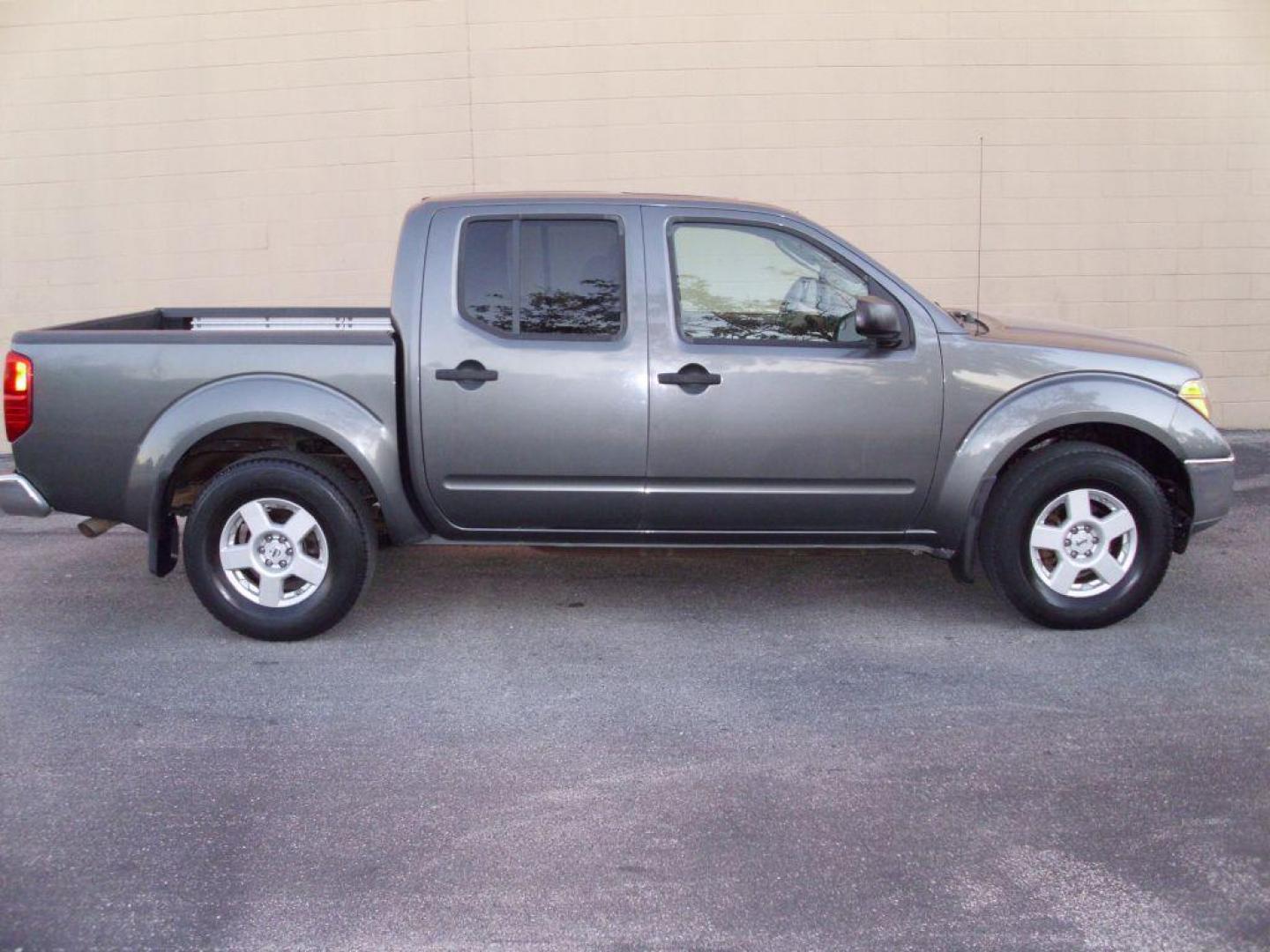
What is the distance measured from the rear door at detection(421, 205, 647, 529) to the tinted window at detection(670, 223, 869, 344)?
244 millimetres

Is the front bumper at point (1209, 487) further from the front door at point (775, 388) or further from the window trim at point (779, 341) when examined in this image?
the window trim at point (779, 341)

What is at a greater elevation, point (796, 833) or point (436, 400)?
point (436, 400)

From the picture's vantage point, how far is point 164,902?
3891 mm

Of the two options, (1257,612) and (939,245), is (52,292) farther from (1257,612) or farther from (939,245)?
(1257,612)

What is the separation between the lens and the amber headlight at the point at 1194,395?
618cm

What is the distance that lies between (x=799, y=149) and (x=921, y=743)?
6.22 meters

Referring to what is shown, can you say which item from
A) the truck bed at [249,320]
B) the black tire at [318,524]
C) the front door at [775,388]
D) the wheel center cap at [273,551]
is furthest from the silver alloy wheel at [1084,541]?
the wheel center cap at [273,551]

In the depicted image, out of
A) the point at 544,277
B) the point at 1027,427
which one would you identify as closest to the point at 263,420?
the point at 544,277

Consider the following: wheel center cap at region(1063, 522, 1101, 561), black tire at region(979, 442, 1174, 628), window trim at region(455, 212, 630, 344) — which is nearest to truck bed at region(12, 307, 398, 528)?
window trim at region(455, 212, 630, 344)

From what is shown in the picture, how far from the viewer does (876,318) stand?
19.0ft

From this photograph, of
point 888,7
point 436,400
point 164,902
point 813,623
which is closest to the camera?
point 164,902

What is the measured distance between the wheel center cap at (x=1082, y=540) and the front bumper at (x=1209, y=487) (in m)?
0.49

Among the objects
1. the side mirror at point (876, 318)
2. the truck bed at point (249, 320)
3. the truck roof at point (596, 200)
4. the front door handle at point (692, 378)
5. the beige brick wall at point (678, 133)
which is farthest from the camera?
the beige brick wall at point (678, 133)

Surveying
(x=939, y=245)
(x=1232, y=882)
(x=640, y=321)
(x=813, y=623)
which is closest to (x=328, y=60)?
(x=939, y=245)
